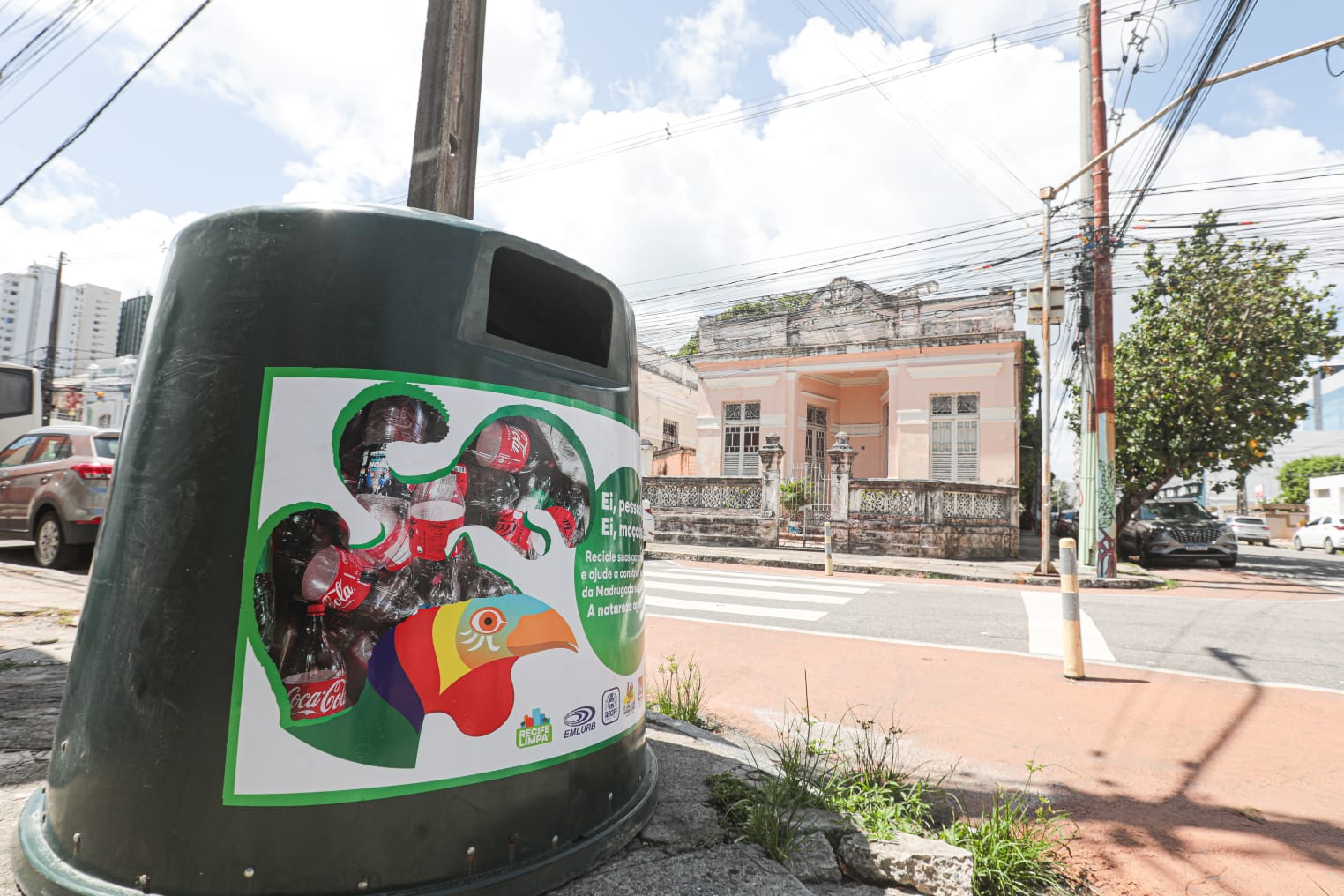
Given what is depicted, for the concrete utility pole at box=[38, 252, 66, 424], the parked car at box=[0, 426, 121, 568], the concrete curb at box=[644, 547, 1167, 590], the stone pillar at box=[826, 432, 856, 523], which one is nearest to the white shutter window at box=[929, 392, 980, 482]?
the stone pillar at box=[826, 432, 856, 523]

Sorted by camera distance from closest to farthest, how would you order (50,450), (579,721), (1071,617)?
(579,721) → (1071,617) → (50,450)

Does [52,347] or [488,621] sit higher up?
[52,347]

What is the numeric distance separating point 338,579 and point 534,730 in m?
0.60

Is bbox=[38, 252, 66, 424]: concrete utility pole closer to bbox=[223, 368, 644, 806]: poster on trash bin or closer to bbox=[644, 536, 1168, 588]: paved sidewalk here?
bbox=[644, 536, 1168, 588]: paved sidewalk

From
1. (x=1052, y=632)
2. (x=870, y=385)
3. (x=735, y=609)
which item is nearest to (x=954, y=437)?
(x=870, y=385)

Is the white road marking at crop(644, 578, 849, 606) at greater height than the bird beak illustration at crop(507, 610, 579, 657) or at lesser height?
lesser

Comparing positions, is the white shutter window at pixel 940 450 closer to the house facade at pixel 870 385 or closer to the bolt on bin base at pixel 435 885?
the house facade at pixel 870 385

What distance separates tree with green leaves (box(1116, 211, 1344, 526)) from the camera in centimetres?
1566

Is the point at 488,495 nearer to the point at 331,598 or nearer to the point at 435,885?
the point at 331,598

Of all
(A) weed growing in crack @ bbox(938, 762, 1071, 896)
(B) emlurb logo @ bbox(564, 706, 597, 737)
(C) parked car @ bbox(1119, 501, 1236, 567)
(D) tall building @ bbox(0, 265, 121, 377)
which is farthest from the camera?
(D) tall building @ bbox(0, 265, 121, 377)

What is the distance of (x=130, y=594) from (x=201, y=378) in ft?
1.69

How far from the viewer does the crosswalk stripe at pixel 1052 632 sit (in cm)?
632

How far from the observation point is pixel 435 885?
1601mm

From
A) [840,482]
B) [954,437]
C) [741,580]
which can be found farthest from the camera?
[954,437]
